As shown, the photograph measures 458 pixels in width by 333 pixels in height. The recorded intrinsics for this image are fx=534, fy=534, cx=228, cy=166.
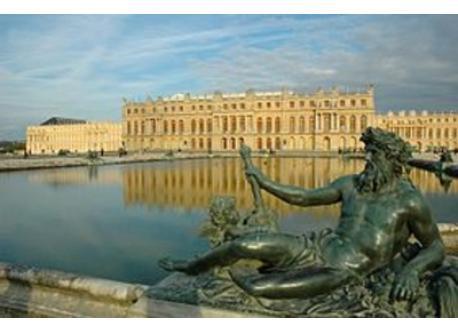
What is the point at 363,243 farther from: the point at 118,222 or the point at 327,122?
the point at 327,122

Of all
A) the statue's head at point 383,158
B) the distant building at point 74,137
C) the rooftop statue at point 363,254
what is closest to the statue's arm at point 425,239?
the rooftop statue at point 363,254

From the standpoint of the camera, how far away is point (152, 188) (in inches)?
551

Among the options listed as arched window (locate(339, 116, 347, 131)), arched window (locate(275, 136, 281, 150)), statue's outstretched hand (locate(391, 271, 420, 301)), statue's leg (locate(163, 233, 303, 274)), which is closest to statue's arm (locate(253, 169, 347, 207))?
statue's leg (locate(163, 233, 303, 274))

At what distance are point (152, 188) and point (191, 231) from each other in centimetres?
685

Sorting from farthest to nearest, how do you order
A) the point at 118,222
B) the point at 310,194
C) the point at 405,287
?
the point at 118,222, the point at 310,194, the point at 405,287

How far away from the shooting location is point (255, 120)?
5966cm

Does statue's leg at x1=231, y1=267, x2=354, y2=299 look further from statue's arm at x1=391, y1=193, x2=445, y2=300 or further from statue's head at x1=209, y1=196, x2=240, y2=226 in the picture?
statue's head at x1=209, y1=196, x2=240, y2=226

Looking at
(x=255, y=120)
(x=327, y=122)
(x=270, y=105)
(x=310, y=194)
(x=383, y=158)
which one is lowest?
(x=310, y=194)

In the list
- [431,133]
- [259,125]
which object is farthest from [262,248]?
[431,133]

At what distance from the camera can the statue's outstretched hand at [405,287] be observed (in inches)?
95.6

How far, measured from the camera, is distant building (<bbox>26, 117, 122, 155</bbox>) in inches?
2766

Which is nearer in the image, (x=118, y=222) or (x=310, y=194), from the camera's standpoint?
(x=310, y=194)

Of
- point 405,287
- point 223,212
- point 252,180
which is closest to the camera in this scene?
point 405,287

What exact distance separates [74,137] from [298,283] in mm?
73143
